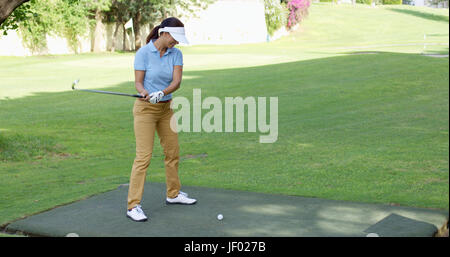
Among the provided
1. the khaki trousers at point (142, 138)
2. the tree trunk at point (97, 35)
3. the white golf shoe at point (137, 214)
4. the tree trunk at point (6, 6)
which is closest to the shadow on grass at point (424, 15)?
the tree trunk at point (97, 35)

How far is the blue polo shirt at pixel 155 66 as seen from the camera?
5480 millimetres

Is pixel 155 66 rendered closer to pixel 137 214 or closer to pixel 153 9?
pixel 137 214

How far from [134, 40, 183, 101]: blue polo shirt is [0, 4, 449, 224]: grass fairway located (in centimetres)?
189

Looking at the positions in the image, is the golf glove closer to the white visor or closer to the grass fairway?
the white visor

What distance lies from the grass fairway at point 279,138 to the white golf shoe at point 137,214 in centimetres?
123

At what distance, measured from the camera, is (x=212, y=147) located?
10.2 m

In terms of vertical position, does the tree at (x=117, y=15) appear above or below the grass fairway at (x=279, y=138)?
above

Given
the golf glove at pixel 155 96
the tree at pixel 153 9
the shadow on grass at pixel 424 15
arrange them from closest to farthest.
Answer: the golf glove at pixel 155 96, the tree at pixel 153 9, the shadow on grass at pixel 424 15

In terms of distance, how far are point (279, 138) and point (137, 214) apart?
558cm

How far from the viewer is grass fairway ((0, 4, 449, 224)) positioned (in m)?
6.98

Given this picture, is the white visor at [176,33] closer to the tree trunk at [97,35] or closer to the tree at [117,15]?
the tree at [117,15]

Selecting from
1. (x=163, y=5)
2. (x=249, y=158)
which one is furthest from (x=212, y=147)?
(x=163, y=5)

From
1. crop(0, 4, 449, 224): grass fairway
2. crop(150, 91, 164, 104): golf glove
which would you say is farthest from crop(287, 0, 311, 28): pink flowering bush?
crop(150, 91, 164, 104): golf glove
